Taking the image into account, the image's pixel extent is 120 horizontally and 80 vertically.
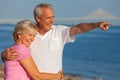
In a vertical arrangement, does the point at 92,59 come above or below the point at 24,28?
below

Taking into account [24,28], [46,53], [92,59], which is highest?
[24,28]

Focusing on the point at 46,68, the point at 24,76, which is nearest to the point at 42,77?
the point at 24,76

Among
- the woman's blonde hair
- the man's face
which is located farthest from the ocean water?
the woman's blonde hair

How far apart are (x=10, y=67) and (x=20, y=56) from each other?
12 centimetres

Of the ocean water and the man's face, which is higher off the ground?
the man's face

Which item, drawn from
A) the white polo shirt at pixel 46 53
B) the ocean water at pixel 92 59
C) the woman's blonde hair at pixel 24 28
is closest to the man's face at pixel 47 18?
the white polo shirt at pixel 46 53

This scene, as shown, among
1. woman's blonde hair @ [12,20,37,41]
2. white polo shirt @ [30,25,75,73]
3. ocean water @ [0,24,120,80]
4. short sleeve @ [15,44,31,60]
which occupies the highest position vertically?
woman's blonde hair @ [12,20,37,41]

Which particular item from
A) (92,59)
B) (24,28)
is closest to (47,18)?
(24,28)

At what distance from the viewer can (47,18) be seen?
4203 mm

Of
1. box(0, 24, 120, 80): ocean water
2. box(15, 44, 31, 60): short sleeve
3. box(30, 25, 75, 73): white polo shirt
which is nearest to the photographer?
box(15, 44, 31, 60): short sleeve

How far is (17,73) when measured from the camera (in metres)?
3.49

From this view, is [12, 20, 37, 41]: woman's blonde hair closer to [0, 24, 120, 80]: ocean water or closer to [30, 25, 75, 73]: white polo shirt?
[30, 25, 75, 73]: white polo shirt

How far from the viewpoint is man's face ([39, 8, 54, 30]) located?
4.19 meters

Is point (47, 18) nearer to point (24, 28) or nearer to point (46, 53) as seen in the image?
point (46, 53)
